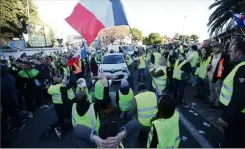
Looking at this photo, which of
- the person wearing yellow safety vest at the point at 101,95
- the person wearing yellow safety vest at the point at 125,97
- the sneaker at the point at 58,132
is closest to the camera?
the sneaker at the point at 58,132

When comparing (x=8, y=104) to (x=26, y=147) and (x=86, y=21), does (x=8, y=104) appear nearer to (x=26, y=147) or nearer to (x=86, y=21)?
(x=26, y=147)

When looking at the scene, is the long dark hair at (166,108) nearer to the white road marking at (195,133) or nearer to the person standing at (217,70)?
the white road marking at (195,133)

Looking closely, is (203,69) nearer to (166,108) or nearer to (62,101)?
(62,101)

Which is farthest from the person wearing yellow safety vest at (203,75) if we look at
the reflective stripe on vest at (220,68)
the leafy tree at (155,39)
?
the leafy tree at (155,39)

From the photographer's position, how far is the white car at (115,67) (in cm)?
1483

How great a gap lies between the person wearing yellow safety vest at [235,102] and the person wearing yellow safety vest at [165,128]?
2.84ft

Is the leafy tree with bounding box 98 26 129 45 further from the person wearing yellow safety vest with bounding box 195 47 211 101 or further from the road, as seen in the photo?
the road

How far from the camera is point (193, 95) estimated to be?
11.1m

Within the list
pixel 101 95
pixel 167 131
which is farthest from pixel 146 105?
pixel 101 95

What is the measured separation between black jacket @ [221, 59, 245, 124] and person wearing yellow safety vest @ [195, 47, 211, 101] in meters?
5.85

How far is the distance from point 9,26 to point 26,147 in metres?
38.5

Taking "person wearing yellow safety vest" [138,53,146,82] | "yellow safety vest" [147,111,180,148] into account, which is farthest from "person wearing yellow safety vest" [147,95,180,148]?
"person wearing yellow safety vest" [138,53,146,82]

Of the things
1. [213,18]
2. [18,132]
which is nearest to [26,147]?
[18,132]

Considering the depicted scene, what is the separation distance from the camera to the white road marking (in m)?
5.77
